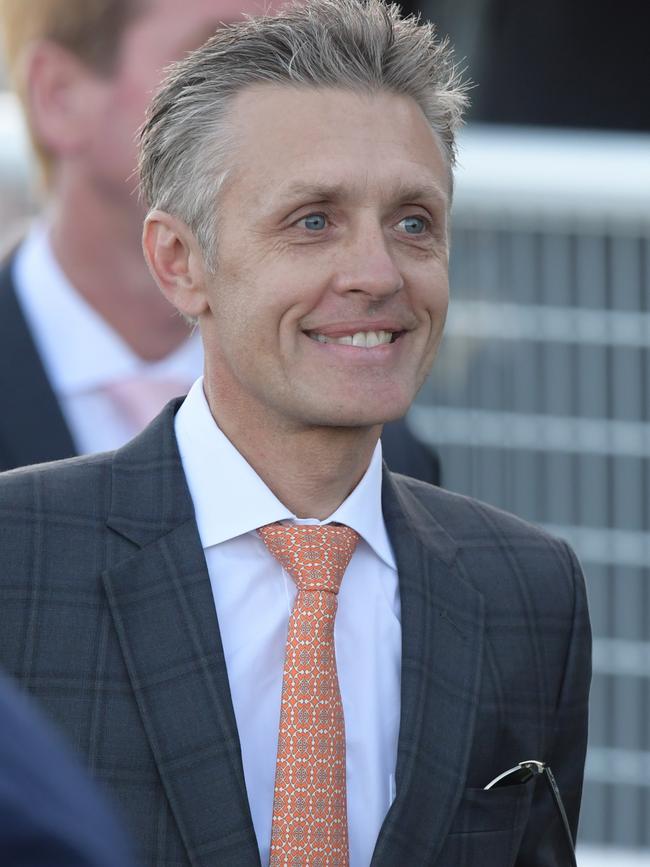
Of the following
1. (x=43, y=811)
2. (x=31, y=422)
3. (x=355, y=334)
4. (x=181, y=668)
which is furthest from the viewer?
(x=31, y=422)

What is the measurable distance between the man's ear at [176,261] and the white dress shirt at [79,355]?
124cm

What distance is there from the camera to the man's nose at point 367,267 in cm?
206

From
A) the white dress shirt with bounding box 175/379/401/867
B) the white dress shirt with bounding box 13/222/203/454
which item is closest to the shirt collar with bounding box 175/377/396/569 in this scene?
the white dress shirt with bounding box 175/379/401/867

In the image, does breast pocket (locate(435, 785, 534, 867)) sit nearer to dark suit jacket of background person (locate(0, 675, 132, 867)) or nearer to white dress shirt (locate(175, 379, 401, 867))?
white dress shirt (locate(175, 379, 401, 867))

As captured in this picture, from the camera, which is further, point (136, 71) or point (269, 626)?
point (136, 71)

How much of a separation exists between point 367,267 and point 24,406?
151cm

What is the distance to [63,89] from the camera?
3.60 m

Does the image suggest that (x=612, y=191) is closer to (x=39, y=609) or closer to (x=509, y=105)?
(x=509, y=105)

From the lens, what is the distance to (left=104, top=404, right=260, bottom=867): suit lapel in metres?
1.94

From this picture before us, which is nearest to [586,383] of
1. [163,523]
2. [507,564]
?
[507,564]

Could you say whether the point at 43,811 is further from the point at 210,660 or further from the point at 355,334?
the point at 355,334

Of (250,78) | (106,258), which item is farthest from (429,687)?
(106,258)

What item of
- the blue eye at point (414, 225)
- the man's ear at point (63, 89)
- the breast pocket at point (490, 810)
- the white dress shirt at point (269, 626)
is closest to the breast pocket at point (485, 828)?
the breast pocket at point (490, 810)

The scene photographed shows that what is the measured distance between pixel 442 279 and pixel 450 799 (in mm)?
705
